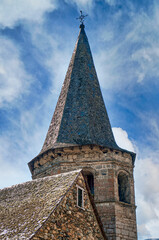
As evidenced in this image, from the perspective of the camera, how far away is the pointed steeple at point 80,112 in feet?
60.1

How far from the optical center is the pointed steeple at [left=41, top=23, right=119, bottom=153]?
18.3 metres

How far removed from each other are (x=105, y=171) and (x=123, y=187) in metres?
1.50

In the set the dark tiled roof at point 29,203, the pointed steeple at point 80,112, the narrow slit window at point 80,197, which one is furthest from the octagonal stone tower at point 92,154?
the narrow slit window at point 80,197

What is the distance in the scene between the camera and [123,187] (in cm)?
1764

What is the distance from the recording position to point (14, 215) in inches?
445

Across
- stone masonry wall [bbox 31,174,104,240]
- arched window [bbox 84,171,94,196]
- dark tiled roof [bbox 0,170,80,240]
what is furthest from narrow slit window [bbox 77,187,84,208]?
arched window [bbox 84,171,94,196]

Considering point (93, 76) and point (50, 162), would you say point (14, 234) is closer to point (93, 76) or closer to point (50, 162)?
point (50, 162)

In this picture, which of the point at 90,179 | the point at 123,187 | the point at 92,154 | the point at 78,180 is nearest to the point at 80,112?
the point at 92,154

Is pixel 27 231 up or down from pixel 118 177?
down

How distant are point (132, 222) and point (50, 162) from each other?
4964 millimetres

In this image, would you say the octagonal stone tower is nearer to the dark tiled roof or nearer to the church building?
the church building

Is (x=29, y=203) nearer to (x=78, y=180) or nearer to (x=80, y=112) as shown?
(x=78, y=180)

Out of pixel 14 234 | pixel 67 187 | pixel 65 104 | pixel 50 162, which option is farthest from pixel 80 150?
pixel 14 234

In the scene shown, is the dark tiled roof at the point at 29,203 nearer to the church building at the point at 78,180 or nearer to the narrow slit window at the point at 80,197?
the church building at the point at 78,180
